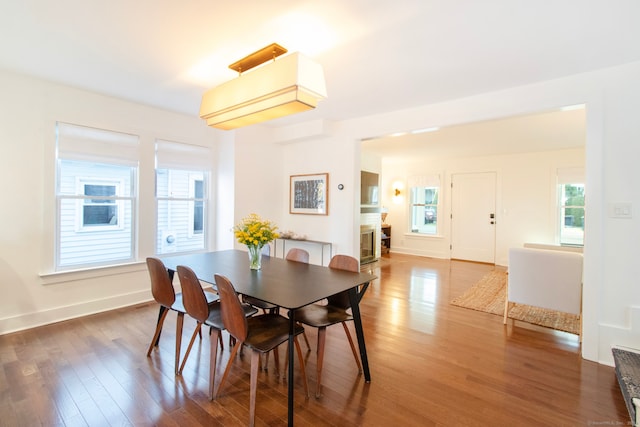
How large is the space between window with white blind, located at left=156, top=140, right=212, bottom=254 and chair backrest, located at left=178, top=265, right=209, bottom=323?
2300 millimetres

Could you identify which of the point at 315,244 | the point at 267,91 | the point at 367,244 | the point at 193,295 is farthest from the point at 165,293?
the point at 367,244

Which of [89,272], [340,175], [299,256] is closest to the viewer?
[299,256]

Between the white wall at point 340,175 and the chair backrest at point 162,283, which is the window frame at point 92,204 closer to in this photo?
the white wall at point 340,175

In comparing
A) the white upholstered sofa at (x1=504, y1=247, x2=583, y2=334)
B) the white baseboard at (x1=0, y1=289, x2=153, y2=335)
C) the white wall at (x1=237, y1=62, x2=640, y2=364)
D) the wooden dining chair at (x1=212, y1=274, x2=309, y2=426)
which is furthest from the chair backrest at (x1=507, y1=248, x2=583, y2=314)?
the white baseboard at (x1=0, y1=289, x2=153, y2=335)

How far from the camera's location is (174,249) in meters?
4.17

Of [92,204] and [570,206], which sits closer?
[92,204]

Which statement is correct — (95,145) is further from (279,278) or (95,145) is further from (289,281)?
(289,281)

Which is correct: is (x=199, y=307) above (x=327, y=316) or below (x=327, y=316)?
above

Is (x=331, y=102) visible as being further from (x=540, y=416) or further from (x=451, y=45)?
(x=540, y=416)

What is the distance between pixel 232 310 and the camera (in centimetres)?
175

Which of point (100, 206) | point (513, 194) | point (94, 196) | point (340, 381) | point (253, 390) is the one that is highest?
point (513, 194)

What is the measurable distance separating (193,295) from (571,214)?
7.12 metres

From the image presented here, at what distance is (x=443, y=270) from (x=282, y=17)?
5.40 m

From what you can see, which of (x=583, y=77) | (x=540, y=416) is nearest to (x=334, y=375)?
(x=540, y=416)
